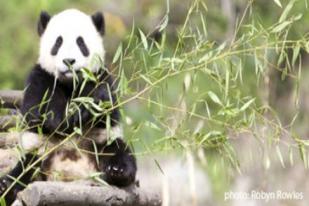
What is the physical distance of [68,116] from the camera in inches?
151

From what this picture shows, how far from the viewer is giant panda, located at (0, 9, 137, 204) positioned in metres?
3.90

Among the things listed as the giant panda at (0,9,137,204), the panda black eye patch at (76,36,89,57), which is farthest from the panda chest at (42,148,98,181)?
the panda black eye patch at (76,36,89,57)

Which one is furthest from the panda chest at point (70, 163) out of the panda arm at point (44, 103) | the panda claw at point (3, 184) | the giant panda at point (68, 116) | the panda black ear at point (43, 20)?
the panda black ear at point (43, 20)

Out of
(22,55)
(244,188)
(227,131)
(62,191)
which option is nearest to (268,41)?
(227,131)

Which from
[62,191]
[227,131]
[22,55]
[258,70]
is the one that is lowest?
[62,191]

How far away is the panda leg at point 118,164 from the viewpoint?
3801 mm

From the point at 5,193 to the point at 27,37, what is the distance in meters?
5.85

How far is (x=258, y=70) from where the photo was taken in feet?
12.0

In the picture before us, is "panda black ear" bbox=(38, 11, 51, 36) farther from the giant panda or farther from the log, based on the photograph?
the log

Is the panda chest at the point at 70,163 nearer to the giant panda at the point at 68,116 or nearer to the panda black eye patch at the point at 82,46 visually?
the giant panda at the point at 68,116

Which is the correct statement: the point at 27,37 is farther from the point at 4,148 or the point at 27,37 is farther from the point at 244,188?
the point at 4,148

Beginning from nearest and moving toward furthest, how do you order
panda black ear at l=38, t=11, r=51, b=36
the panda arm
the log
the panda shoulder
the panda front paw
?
the log
the panda front paw
the panda arm
the panda shoulder
panda black ear at l=38, t=11, r=51, b=36

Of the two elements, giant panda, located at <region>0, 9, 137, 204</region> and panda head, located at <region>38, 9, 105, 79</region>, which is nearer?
giant panda, located at <region>0, 9, 137, 204</region>

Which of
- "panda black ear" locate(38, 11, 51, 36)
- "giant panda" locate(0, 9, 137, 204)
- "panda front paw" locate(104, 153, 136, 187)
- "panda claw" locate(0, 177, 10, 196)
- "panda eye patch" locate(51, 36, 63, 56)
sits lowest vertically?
"panda claw" locate(0, 177, 10, 196)
